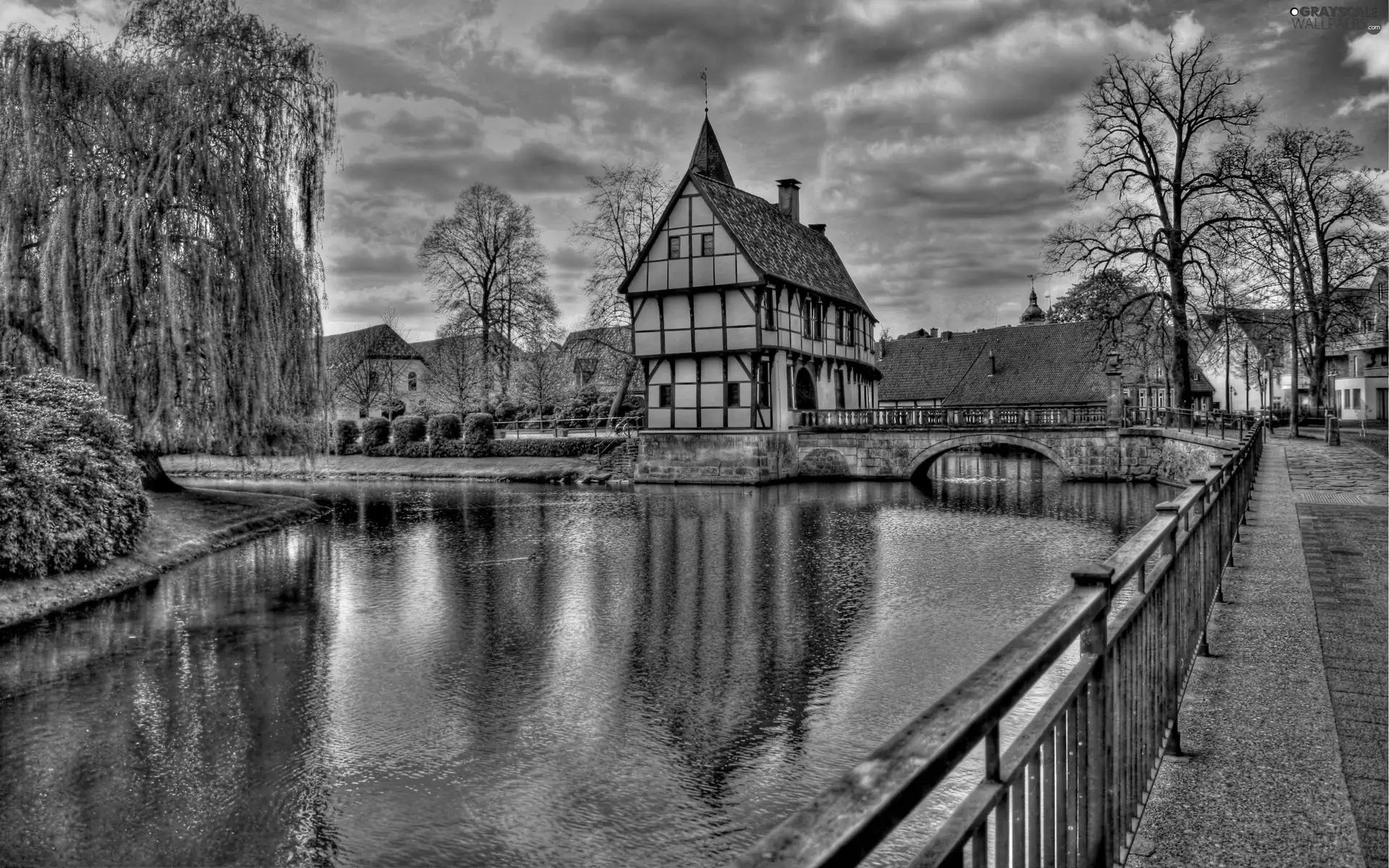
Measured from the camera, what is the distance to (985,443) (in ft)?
111

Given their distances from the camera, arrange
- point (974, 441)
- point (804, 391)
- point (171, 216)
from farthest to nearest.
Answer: point (804, 391) → point (974, 441) → point (171, 216)

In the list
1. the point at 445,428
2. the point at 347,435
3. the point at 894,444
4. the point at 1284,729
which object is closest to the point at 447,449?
the point at 445,428

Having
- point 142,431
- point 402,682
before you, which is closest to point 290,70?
point 142,431

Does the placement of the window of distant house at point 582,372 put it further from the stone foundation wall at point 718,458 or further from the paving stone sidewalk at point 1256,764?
the paving stone sidewalk at point 1256,764

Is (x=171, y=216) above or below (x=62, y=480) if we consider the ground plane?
above

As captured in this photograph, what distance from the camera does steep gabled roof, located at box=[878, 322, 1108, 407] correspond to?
166ft

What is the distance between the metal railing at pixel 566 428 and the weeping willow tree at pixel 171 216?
2203 centimetres

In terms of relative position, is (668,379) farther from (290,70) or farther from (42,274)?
(42,274)

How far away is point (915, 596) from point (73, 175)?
16234 millimetres

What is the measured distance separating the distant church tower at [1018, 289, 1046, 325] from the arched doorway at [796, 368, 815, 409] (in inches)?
1730

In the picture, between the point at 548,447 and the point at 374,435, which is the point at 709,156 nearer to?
the point at 548,447

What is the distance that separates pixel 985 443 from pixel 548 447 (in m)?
18.1

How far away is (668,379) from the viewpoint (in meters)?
36.2

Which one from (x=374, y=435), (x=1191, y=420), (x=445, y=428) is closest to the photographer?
(x=1191, y=420)
